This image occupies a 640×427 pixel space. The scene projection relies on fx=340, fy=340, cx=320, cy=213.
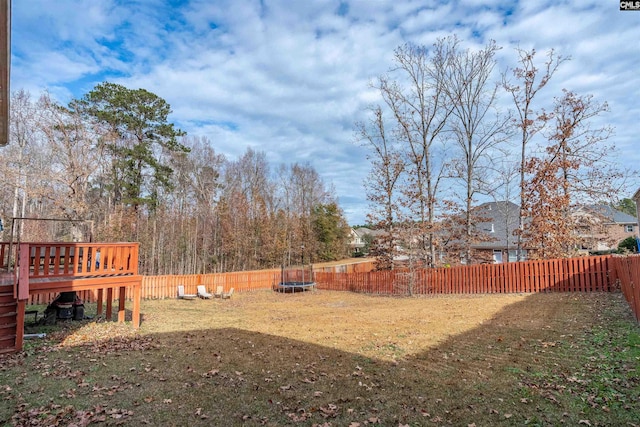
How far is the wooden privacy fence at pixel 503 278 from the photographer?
1252cm

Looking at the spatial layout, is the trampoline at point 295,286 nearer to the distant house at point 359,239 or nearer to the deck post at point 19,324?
the deck post at point 19,324

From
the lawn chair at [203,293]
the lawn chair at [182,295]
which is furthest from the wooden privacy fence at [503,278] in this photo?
the lawn chair at [182,295]

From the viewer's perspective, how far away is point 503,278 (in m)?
14.3

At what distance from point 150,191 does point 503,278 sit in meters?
21.6

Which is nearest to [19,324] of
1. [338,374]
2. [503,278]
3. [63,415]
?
[63,415]

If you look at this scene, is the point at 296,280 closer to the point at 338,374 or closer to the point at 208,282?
the point at 208,282

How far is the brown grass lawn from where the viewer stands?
12.1 feet

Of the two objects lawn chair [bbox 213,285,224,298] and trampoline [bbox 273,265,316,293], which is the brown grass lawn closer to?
lawn chair [bbox 213,285,224,298]

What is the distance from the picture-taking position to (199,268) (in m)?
27.0

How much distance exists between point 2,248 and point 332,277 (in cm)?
1573

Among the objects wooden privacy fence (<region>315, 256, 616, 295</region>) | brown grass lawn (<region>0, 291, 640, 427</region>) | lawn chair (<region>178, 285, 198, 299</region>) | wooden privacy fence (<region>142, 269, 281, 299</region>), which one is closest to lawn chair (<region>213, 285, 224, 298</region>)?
wooden privacy fence (<region>142, 269, 281, 299</region>)

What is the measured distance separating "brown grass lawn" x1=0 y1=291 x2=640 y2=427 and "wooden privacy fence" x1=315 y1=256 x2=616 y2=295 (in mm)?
A: 4651

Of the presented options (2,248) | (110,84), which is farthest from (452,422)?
(110,84)

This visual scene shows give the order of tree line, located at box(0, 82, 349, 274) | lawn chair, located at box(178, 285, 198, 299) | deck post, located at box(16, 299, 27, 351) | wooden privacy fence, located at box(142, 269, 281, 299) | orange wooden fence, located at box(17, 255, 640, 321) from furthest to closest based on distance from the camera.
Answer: tree line, located at box(0, 82, 349, 274)
lawn chair, located at box(178, 285, 198, 299)
wooden privacy fence, located at box(142, 269, 281, 299)
orange wooden fence, located at box(17, 255, 640, 321)
deck post, located at box(16, 299, 27, 351)
